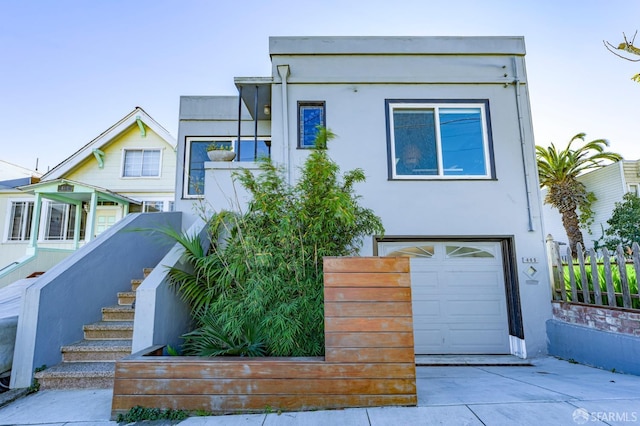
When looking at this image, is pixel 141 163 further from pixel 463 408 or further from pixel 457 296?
pixel 463 408

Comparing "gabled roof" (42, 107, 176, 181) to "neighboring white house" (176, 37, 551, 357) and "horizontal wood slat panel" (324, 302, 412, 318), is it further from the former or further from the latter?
"horizontal wood slat panel" (324, 302, 412, 318)

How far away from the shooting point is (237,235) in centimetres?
438

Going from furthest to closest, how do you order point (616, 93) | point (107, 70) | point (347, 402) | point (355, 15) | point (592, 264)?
point (107, 70) → point (616, 93) → point (355, 15) → point (592, 264) → point (347, 402)

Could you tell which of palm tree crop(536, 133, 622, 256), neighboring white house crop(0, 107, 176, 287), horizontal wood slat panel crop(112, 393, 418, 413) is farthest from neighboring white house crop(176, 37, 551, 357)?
palm tree crop(536, 133, 622, 256)

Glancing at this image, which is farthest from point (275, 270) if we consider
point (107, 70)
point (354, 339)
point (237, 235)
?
point (107, 70)

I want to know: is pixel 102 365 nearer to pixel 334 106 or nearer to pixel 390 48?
pixel 334 106

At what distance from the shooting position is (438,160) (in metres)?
6.41

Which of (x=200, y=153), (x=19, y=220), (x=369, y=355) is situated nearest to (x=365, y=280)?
(x=369, y=355)

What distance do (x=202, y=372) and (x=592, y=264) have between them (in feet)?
18.1

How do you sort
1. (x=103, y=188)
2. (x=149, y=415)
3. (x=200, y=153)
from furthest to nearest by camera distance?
(x=103, y=188)
(x=200, y=153)
(x=149, y=415)

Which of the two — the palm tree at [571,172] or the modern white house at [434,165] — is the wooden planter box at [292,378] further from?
the palm tree at [571,172]

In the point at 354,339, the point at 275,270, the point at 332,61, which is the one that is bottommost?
the point at 354,339

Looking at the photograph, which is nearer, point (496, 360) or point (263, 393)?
point (263, 393)

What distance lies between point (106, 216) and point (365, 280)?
11.2 meters
